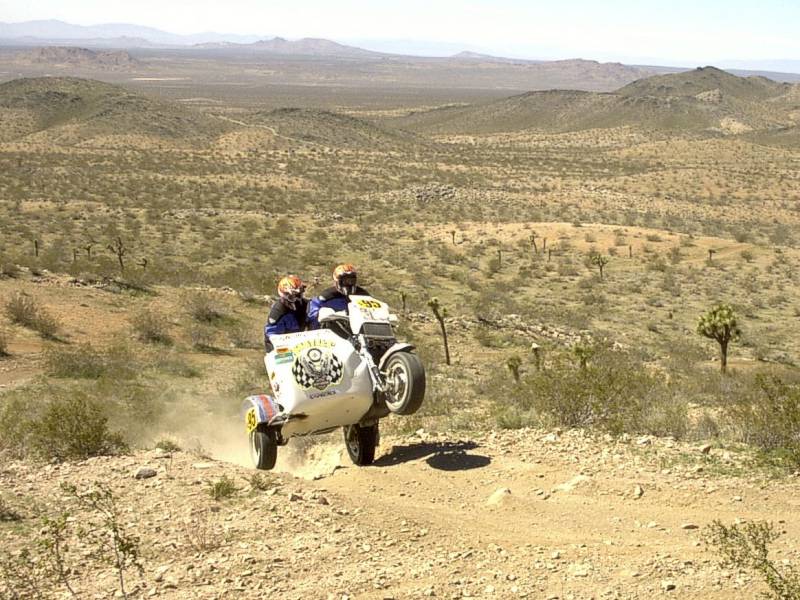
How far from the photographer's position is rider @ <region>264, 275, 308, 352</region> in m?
8.52

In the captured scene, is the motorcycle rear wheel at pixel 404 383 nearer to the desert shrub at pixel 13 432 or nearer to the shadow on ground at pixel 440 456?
the shadow on ground at pixel 440 456

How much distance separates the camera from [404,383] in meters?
7.95

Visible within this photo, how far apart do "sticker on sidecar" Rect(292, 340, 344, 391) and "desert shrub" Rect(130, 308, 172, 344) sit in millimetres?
11560

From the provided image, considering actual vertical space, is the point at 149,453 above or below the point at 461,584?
below

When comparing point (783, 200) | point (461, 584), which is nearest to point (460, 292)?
point (461, 584)

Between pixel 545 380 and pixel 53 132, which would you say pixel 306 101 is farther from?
pixel 545 380

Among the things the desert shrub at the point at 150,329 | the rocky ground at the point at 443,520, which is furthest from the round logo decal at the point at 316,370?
the desert shrub at the point at 150,329

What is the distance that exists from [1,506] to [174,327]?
1317 cm

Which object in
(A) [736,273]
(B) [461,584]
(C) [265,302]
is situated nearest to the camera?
(B) [461,584]

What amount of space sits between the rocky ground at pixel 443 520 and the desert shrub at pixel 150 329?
1057 centimetres

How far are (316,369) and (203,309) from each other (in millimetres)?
13755

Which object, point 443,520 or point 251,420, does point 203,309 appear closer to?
point 251,420

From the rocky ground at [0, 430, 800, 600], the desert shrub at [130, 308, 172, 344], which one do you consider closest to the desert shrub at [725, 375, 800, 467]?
the rocky ground at [0, 430, 800, 600]

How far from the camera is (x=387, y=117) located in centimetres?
14762
